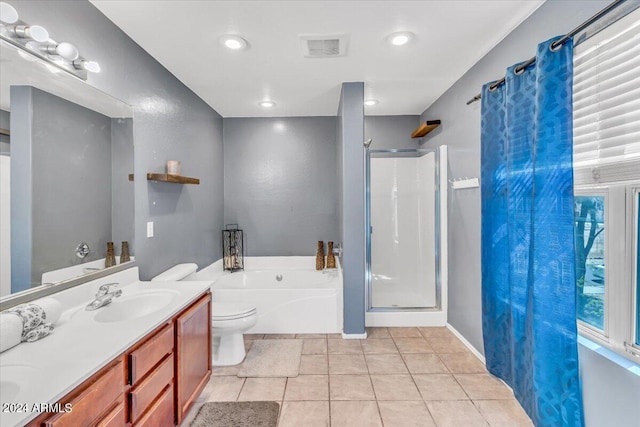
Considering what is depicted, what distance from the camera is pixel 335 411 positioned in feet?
6.08

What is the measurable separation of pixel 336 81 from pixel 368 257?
172 cm

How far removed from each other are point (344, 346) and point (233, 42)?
8.59 feet

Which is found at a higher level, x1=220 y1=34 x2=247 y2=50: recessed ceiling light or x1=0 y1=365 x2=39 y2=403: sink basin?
x1=220 y1=34 x2=247 y2=50: recessed ceiling light

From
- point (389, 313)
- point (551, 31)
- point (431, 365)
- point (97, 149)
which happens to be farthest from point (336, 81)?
point (431, 365)

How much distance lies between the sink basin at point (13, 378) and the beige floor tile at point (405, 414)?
170 centimetres

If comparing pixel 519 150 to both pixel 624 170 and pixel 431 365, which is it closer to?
pixel 624 170

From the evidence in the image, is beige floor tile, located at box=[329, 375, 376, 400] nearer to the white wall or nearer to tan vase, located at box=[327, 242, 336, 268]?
tan vase, located at box=[327, 242, 336, 268]

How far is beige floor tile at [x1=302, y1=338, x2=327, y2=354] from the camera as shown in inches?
102

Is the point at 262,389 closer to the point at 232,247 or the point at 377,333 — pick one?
the point at 377,333

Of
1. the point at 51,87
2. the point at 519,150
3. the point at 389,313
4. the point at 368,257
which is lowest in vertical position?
the point at 389,313

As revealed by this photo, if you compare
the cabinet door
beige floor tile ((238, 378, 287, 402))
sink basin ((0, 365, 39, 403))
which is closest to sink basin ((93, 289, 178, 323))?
the cabinet door

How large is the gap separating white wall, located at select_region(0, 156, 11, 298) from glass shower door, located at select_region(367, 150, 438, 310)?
304 cm

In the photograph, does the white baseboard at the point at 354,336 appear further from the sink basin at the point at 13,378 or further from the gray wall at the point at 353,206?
the sink basin at the point at 13,378

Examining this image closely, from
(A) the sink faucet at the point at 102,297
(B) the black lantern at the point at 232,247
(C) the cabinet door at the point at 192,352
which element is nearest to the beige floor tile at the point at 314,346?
(C) the cabinet door at the point at 192,352
